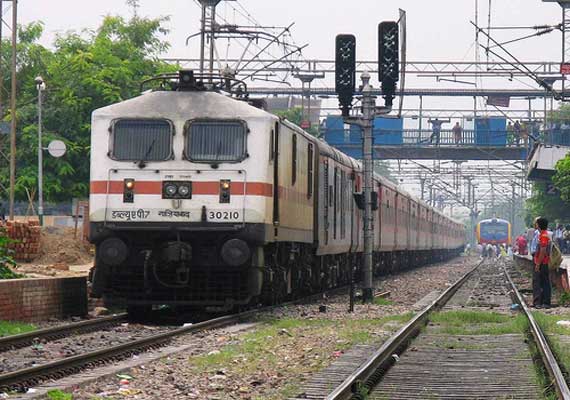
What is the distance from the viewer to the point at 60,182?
4450 cm

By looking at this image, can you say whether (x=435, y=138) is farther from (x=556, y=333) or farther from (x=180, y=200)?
(x=556, y=333)

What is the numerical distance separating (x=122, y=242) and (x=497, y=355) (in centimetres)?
610

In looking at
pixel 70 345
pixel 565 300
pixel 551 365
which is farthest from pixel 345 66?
pixel 551 365

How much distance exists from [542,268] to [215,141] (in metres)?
6.99

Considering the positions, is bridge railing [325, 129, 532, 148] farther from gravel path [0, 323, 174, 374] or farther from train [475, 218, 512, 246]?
gravel path [0, 323, 174, 374]

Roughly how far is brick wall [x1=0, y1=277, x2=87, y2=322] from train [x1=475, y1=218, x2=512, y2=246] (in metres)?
72.2

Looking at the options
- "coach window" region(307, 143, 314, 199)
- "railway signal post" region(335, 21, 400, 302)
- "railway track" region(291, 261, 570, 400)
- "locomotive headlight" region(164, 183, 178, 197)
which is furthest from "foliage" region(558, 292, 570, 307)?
"locomotive headlight" region(164, 183, 178, 197)

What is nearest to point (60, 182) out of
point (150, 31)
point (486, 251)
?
point (150, 31)

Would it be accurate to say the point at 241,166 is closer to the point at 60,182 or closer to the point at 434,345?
the point at 434,345

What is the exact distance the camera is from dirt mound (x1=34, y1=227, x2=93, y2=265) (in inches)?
1326

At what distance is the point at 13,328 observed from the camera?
50.8ft

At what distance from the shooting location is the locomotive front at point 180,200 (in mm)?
16859

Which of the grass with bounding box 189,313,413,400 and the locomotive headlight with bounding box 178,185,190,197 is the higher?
the locomotive headlight with bounding box 178,185,190,197

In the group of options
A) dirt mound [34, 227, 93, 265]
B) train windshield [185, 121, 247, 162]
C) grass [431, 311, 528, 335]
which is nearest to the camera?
grass [431, 311, 528, 335]
